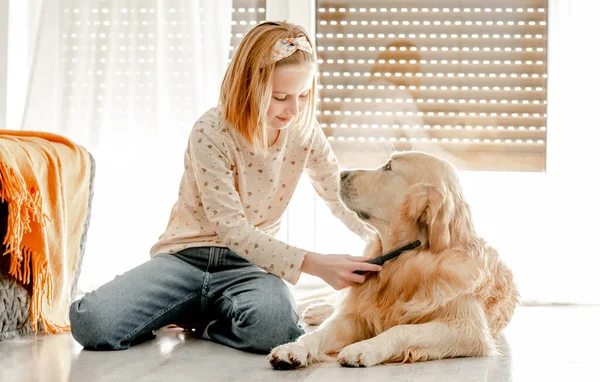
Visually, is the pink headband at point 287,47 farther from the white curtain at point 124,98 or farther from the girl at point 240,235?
the white curtain at point 124,98

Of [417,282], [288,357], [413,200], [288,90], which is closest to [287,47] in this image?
[288,90]

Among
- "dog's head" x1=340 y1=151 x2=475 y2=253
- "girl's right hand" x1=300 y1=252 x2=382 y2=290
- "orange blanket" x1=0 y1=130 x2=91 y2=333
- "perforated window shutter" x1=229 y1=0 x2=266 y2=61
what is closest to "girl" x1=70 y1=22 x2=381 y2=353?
"girl's right hand" x1=300 y1=252 x2=382 y2=290

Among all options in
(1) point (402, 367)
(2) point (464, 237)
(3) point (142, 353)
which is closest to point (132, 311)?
(3) point (142, 353)

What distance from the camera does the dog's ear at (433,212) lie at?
1.96 metres

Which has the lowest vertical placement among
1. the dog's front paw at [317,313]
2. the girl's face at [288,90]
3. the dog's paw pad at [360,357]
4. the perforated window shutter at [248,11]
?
the dog's front paw at [317,313]

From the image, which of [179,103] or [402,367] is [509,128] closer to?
[179,103]

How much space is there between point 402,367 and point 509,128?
1799 millimetres

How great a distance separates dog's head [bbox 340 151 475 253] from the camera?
1.97 metres

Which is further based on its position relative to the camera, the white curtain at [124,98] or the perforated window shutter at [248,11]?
the perforated window shutter at [248,11]

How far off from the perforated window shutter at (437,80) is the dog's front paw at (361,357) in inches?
63.5

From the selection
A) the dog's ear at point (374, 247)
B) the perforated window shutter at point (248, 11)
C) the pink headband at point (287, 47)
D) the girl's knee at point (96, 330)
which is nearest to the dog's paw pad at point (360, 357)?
the dog's ear at point (374, 247)

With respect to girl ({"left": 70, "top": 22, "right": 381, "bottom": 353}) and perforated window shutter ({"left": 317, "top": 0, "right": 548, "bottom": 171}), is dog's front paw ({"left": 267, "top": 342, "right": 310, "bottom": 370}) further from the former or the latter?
perforated window shutter ({"left": 317, "top": 0, "right": 548, "bottom": 171})

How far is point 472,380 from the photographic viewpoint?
178 centimetres

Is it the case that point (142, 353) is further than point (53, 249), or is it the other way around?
point (53, 249)
